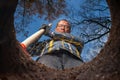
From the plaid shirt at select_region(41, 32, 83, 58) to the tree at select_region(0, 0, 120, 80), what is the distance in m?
1.06

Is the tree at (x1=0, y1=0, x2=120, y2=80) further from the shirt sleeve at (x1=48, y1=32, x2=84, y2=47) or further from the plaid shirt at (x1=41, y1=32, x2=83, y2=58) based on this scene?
the shirt sleeve at (x1=48, y1=32, x2=84, y2=47)

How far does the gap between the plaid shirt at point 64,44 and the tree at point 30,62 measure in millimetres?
1064

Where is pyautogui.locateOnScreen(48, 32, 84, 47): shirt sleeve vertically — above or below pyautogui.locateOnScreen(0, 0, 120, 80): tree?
below

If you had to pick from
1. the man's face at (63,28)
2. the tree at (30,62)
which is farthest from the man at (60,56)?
the tree at (30,62)

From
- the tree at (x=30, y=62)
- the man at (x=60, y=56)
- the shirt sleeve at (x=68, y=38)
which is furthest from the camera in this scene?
the shirt sleeve at (x=68, y=38)

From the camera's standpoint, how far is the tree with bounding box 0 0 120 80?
1665mm

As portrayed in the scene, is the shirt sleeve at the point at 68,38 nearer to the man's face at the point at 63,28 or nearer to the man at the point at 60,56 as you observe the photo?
the man at the point at 60,56

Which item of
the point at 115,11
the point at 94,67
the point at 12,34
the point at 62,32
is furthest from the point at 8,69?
the point at 62,32

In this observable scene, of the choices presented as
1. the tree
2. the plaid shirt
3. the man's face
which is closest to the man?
the plaid shirt

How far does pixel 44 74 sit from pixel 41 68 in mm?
100

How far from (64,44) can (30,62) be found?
121 cm

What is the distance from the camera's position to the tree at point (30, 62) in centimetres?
167

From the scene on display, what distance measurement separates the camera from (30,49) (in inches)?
164

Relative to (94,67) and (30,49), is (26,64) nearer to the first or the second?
(94,67)
